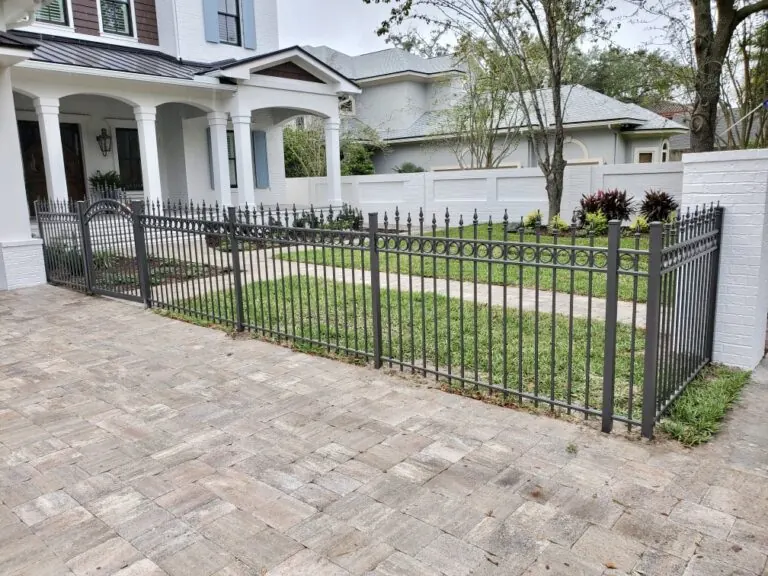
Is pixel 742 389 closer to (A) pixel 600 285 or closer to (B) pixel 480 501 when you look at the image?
(B) pixel 480 501

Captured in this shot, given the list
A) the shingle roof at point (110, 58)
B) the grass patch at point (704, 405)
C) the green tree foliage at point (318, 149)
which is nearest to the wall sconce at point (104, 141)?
the shingle roof at point (110, 58)

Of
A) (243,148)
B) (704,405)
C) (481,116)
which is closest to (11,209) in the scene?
(243,148)

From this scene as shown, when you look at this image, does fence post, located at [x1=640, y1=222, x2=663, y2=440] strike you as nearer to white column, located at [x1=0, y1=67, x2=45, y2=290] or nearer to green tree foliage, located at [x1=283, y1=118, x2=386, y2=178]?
white column, located at [x1=0, y1=67, x2=45, y2=290]

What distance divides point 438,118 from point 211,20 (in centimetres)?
1054

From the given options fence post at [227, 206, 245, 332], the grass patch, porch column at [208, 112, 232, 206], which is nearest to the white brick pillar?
the grass patch

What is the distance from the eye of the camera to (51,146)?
11672 mm

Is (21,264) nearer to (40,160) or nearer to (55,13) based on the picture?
(40,160)

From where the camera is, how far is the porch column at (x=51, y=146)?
11609 mm

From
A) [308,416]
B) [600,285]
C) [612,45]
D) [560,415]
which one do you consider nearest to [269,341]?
[308,416]

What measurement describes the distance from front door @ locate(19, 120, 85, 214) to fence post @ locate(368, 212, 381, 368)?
1183 centimetres

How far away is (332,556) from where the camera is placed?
263 centimetres

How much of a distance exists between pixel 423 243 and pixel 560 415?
1.59 m

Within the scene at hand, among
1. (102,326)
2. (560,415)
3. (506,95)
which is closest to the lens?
(560,415)

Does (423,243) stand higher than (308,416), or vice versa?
(423,243)
